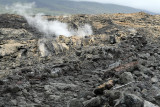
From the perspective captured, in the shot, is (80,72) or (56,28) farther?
(56,28)

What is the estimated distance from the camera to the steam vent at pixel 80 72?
305 inches

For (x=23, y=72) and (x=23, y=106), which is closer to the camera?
(x=23, y=106)

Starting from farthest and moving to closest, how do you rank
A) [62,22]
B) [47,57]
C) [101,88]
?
[62,22] → [47,57] → [101,88]

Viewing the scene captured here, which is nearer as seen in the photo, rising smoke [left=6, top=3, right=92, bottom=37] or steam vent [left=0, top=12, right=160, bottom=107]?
steam vent [left=0, top=12, right=160, bottom=107]

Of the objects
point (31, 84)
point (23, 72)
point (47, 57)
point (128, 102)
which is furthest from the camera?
point (47, 57)

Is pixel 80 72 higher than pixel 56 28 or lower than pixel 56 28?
lower

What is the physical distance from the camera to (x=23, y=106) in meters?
7.56

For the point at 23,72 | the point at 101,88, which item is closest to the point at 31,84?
the point at 23,72

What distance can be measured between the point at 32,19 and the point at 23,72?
2172 cm

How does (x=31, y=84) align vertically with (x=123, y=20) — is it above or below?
below

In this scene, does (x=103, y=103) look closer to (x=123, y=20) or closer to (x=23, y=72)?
(x=23, y=72)

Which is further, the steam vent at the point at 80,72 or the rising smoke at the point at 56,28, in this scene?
the rising smoke at the point at 56,28

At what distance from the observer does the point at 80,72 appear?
12.9 m

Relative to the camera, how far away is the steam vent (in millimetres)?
7738
